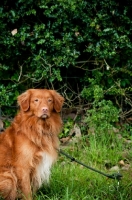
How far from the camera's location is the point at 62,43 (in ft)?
26.9

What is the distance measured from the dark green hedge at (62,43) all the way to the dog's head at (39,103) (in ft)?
7.68

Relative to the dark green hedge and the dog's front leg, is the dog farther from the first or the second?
the dark green hedge

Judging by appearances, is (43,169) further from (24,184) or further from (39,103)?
(39,103)

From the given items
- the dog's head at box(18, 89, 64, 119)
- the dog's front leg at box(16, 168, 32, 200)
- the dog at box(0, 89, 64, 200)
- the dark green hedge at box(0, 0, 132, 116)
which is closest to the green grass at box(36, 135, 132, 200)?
the dog's front leg at box(16, 168, 32, 200)

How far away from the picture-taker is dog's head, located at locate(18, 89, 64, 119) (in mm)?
5723

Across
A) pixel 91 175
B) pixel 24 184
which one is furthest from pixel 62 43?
pixel 24 184

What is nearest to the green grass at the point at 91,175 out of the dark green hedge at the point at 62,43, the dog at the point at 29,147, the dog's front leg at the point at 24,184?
the dog's front leg at the point at 24,184

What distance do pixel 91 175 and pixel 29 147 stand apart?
1.11 metres

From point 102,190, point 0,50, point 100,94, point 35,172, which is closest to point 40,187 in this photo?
point 35,172

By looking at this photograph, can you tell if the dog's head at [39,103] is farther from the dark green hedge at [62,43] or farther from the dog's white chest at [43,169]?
the dark green hedge at [62,43]

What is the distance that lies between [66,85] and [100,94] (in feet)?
2.65

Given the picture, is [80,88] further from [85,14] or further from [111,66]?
[85,14]

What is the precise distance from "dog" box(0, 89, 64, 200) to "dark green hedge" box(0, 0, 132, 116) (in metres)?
2.36

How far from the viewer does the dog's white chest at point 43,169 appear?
5.79 meters
